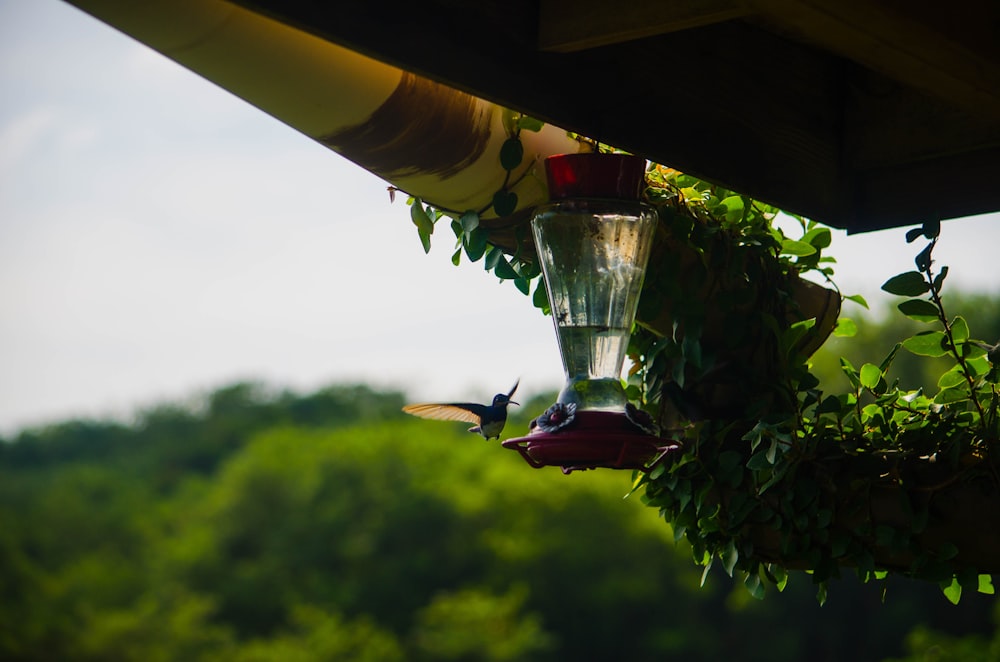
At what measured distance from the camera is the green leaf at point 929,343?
6.07 feet

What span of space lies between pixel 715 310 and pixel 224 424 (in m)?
44.7

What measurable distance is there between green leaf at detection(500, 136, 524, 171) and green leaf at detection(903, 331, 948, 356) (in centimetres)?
72

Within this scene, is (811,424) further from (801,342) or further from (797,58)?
(797,58)

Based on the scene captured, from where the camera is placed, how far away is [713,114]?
1726mm

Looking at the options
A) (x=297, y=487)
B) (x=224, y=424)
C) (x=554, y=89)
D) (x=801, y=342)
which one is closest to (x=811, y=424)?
(x=801, y=342)

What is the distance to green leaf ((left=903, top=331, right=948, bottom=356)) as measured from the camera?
72.9 inches

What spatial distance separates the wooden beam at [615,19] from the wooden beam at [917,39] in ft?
0.23

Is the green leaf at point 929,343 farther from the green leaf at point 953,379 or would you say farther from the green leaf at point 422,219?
the green leaf at point 422,219

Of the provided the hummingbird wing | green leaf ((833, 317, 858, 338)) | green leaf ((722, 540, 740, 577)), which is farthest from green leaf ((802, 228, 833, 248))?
the hummingbird wing

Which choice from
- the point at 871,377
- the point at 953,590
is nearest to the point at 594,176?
the point at 871,377

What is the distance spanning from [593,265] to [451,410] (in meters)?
0.57

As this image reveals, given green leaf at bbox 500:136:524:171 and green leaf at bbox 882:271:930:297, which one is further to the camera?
green leaf at bbox 882:271:930:297

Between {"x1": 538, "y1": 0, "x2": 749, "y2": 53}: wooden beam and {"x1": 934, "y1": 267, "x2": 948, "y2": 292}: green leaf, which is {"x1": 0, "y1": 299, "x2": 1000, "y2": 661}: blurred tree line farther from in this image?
{"x1": 538, "y1": 0, "x2": 749, "y2": 53}: wooden beam

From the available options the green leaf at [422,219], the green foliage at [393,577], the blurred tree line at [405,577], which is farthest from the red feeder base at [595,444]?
the blurred tree line at [405,577]
